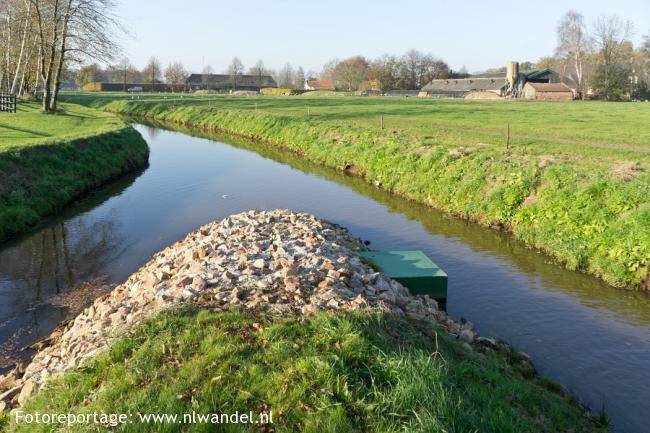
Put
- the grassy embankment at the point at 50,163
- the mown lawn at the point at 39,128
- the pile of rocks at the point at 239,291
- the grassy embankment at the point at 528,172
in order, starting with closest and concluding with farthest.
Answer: the pile of rocks at the point at 239,291 < the grassy embankment at the point at 528,172 < the grassy embankment at the point at 50,163 < the mown lawn at the point at 39,128

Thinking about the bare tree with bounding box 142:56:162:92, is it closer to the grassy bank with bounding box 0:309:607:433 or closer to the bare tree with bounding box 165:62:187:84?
the bare tree with bounding box 165:62:187:84

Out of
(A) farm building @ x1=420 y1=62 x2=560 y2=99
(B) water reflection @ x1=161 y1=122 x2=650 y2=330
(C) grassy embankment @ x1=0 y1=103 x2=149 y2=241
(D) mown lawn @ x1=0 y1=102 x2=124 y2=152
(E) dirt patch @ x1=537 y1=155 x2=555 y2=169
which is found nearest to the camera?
(B) water reflection @ x1=161 y1=122 x2=650 y2=330

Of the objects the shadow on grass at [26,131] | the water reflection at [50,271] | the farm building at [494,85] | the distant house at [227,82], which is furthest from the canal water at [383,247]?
the distant house at [227,82]

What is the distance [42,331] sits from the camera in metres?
11.6

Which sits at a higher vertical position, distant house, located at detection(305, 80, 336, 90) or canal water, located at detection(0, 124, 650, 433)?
distant house, located at detection(305, 80, 336, 90)

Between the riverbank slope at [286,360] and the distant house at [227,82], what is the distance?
15831 cm

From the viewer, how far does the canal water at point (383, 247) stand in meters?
10.8

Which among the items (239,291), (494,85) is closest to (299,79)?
(494,85)

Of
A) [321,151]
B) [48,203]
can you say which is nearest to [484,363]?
[48,203]

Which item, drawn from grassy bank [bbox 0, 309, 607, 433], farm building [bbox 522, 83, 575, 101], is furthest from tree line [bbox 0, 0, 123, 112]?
farm building [bbox 522, 83, 575, 101]

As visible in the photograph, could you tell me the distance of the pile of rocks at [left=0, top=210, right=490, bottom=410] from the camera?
9.10 meters

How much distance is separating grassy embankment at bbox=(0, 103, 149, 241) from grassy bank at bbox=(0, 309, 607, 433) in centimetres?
1358

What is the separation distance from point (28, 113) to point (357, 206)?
112 feet

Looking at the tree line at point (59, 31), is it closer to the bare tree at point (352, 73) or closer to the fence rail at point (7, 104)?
the fence rail at point (7, 104)
